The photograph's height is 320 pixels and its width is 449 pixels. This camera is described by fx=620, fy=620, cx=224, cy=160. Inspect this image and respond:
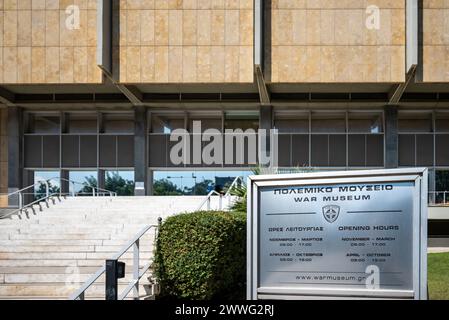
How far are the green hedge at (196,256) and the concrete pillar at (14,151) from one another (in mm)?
21626

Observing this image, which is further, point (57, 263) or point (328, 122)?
point (328, 122)

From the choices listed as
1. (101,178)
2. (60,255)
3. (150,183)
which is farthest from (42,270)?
(101,178)

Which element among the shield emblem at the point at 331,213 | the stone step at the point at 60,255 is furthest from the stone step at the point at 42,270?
the shield emblem at the point at 331,213

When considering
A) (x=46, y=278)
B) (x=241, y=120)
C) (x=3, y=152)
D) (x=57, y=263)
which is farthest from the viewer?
(x=3, y=152)

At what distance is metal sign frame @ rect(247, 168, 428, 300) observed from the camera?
6.58m

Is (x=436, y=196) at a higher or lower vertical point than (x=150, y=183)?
lower

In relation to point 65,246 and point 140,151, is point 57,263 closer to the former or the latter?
point 65,246

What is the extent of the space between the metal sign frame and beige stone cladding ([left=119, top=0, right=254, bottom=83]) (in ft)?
63.7

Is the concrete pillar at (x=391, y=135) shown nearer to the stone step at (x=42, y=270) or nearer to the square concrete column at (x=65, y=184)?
the square concrete column at (x=65, y=184)

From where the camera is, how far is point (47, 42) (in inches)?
1065

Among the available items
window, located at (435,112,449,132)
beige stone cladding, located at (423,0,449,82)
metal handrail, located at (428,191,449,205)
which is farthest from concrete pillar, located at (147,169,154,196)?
window, located at (435,112,449,132)

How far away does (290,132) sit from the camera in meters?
30.9

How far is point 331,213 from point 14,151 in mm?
26483

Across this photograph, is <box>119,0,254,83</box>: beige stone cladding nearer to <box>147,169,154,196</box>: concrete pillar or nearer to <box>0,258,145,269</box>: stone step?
<box>147,169,154,196</box>: concrete pillar
